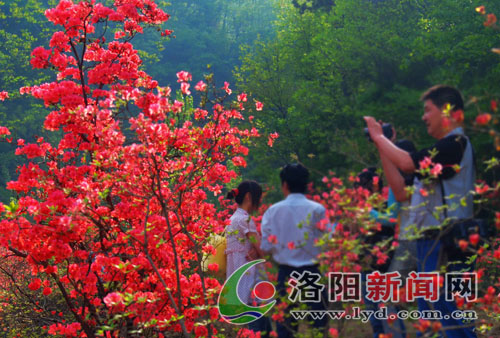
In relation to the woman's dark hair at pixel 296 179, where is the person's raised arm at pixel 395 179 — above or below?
below

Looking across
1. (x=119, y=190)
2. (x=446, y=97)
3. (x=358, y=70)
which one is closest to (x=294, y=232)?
(x=446, y=97)

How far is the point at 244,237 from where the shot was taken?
407 centimetres

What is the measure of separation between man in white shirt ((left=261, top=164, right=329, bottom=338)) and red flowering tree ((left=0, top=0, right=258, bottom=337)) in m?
0.63

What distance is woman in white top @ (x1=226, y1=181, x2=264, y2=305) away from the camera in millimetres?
4059

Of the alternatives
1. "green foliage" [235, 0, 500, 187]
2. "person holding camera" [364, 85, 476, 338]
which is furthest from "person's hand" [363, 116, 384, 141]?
"green foliage" [235, 0, 500, 187]

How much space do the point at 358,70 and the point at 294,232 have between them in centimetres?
1729

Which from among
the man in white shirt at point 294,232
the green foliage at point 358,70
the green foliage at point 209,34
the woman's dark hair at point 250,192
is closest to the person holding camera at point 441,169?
the man in white shirt at point 294,232

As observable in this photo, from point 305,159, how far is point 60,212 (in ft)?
52.9

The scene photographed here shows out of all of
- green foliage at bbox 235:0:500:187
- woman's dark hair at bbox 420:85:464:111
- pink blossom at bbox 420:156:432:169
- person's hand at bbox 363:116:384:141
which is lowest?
pink blossom at bbox 420:156:432:169

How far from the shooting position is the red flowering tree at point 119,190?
4.02 meters

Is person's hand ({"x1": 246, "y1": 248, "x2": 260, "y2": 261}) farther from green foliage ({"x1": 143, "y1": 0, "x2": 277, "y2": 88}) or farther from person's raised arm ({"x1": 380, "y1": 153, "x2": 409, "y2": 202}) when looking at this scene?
green foliage ({"x1": 143, "y1": 0, "x2": 277, "y2": 88})

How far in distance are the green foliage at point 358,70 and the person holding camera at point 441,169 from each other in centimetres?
940

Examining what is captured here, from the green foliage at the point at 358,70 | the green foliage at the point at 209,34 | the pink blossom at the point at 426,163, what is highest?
the green foliage at the point at 209,34

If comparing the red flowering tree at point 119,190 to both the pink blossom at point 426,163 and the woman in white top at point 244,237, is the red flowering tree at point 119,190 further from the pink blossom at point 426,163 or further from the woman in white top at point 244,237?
the pink blossom at point 426,163
